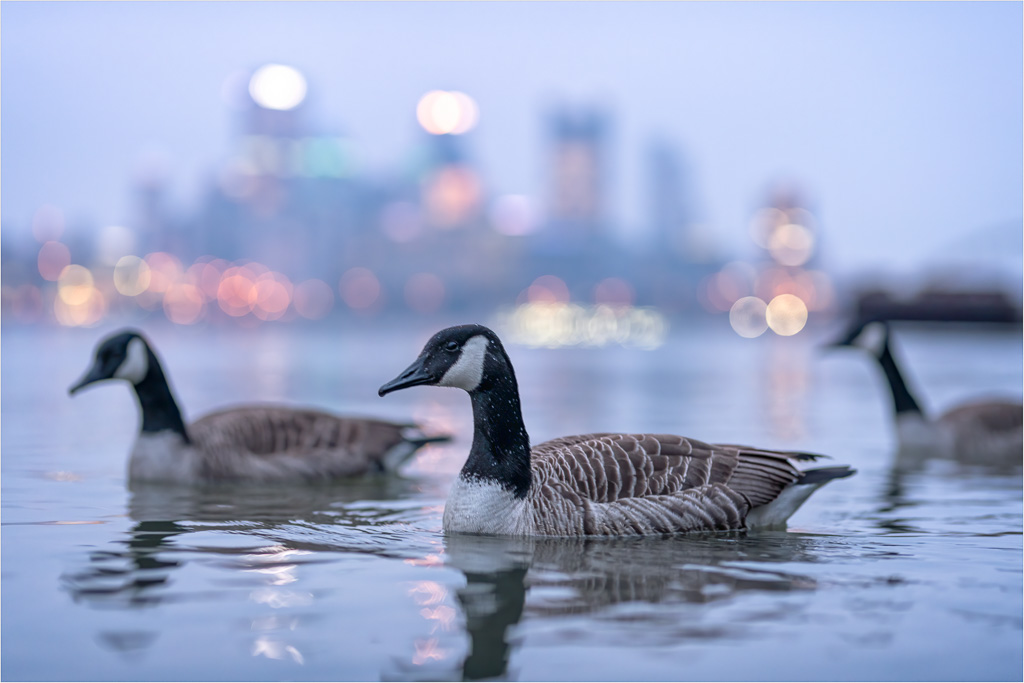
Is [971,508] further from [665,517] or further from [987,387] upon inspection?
[987,387]

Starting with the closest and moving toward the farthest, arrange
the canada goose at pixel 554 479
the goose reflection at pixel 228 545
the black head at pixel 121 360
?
the goose reflection at pixel 228 545
the canada goose at pixel 554 479
the black head at pixel 121 360

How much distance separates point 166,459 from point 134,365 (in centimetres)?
98

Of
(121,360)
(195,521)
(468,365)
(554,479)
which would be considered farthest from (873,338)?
(195,521)

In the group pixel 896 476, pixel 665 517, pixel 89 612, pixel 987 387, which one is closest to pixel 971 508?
pixel 896 476

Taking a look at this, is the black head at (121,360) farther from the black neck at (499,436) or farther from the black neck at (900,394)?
the black neck at (900,394)

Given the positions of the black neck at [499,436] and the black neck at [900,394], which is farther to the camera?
the black neck at [900,394]

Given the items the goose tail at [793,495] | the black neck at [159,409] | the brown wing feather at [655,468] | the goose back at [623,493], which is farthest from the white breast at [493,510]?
the black neck at [159,409]

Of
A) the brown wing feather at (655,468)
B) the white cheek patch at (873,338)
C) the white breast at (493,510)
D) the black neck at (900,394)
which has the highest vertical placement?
the white cheek patch at (873,338)

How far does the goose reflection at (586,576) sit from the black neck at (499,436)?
1.49 feet

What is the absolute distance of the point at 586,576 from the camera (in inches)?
292

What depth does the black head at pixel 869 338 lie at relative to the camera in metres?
16.9

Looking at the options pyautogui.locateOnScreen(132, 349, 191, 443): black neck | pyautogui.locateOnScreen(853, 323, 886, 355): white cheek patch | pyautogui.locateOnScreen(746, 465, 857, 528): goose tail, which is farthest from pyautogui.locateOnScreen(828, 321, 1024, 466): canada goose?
pyautogui.locateOnScreen(132, 349, 191, 443): black neck

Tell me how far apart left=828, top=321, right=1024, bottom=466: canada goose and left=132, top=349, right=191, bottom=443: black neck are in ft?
28.2

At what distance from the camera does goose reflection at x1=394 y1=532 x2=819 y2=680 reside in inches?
246
